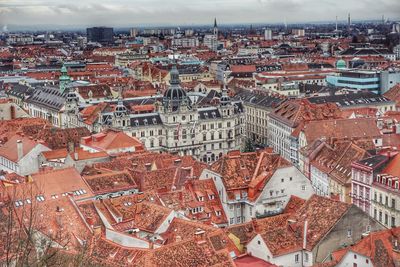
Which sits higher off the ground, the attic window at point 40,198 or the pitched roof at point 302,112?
the attic window at point 40,198

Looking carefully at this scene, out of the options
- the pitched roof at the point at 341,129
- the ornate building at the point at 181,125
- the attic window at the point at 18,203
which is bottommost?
the ornate building at the point at 181,125

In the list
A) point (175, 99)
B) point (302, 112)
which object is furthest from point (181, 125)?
point (302, 112)

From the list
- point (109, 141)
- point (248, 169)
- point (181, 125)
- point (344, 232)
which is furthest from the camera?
point (181, 125)

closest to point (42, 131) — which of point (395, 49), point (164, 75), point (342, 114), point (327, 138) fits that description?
point (327, 138)

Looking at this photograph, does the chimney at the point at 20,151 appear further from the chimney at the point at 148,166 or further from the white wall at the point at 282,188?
the white wall at the point at 282,188

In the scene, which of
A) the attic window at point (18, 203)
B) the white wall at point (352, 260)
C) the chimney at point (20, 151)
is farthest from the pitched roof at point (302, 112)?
the attic window at point (18, 203)

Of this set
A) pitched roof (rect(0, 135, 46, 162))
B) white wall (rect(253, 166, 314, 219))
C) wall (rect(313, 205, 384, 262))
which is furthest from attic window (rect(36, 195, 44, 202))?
pitched roof (rect(0, 135, 46, 162))

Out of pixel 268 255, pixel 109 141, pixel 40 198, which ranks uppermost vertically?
pixel 40 198

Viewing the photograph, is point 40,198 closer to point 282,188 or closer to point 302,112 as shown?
point 282,188
